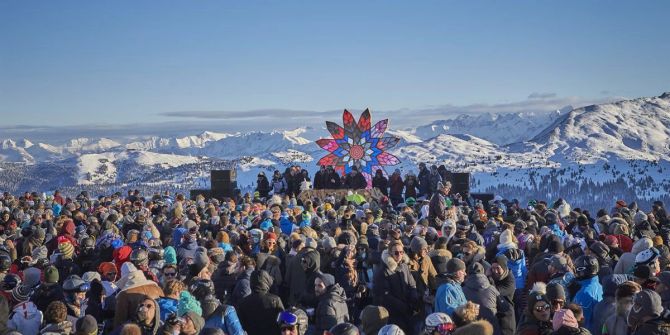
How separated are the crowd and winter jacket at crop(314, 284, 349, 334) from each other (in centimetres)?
1

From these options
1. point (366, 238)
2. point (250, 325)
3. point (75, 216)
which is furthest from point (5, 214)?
point (250, 325)

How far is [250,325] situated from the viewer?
24.0 feet

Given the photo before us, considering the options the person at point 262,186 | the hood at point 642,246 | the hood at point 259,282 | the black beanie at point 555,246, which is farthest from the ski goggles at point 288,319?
the person at point 262,186

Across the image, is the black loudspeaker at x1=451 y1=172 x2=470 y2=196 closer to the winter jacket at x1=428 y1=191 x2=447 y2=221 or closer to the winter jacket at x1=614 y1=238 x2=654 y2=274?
the winter jacket at x1=428 y1=191 x2=447 y2=221

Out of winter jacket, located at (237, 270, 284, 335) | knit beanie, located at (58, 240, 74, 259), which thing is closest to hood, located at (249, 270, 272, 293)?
winter jacket, located at (237, 270, 284, 335)

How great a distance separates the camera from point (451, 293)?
7160mm

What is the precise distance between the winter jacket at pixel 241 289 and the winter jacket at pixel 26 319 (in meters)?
2.02

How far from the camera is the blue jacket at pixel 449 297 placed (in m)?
7.07

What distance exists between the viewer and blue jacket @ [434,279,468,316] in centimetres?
707

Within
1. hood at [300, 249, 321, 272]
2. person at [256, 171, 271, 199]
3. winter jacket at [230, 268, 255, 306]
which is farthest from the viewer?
person at [256, 171, 271, 199]

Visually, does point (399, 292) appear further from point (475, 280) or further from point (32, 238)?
point (32, 238)

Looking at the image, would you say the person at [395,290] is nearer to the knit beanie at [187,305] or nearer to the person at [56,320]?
the knit beanie at [187,305]

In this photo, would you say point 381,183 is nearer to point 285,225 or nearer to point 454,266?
point 285,225

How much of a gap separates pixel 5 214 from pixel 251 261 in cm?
965
